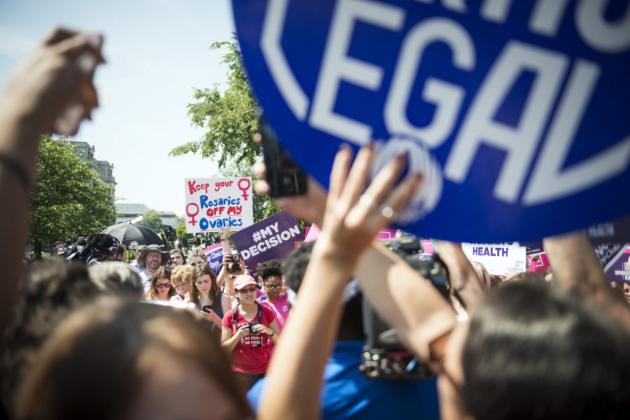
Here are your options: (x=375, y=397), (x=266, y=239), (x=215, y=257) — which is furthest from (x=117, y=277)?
→ (x=215, y=257)

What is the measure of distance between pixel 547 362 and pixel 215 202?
8.04 metres

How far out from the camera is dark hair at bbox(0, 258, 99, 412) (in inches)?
45.7

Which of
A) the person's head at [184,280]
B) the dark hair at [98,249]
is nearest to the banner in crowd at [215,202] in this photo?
the dark hair at [98,249]

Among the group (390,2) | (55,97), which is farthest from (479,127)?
(55,97)

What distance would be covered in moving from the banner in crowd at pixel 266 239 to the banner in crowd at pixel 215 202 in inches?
60.4

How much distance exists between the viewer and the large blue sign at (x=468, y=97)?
102cm

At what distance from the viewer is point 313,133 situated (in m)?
1.12

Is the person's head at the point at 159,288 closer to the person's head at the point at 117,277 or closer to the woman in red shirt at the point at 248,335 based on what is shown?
the woman in red shirt at the point at 248,335

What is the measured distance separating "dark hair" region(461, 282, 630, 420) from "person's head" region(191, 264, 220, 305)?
204 inches

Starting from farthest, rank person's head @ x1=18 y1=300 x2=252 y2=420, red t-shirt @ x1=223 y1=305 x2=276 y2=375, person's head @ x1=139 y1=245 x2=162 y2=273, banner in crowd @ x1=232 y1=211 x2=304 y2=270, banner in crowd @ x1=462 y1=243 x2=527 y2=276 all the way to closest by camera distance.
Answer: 1. person's head @ x1=139 y1=245 x2=162 y2=273
2. banner in crowd @ x1=232 y1=211 x2=304 y2=270
3. banner in crowd @ x1=462 y1=243 x2=527 y2=276
4. red t-shirt @ x1=223 y1=305 x2=276 y2=375
5. person's head @ x1=18 y1=300 x2=252 y2=420

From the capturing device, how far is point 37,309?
4.18ft

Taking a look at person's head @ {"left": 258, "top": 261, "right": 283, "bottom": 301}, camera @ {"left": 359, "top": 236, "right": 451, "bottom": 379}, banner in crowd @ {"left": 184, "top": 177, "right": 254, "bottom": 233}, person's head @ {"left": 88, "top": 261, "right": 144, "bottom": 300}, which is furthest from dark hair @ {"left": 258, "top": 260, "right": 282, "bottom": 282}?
camera @ {"left": 359, "top": 236, "right": 451, "bottom": 379}

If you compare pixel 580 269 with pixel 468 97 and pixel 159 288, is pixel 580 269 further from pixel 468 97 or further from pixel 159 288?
pixel 159 288

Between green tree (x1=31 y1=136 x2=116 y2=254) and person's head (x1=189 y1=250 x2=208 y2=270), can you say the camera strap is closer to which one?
person's head (x1=189 y1=250 x2=208 y2=270)
